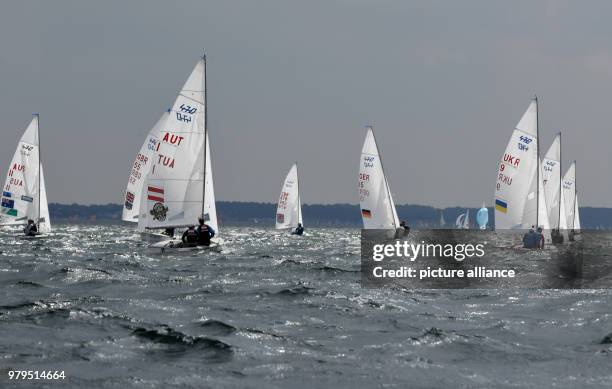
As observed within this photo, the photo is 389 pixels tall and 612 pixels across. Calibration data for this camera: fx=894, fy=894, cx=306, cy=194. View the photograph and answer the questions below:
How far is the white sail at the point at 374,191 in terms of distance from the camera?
4959 cm

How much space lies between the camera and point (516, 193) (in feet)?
136

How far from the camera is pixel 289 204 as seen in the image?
81.8 metres

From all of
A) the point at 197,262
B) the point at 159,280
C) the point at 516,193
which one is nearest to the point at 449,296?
the point at 159,280

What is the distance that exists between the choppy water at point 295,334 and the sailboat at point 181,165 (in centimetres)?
1473

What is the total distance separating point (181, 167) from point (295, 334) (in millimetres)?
23759

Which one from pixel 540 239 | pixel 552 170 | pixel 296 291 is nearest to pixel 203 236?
pixel 296 291

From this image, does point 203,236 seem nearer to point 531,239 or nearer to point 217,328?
point 531,239

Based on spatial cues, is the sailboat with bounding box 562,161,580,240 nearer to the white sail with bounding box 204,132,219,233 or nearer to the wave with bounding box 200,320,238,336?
the white sail with bounding box 204,132,219,233

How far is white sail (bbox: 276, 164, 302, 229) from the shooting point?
80.9 metres

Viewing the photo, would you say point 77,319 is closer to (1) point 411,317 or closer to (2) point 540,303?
(1) point 411,317

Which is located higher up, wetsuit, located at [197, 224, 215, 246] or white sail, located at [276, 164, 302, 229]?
white sail, located at [276, 164, 302, 229]

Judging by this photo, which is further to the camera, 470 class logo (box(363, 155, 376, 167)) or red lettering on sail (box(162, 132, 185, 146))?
470 class logo (box(363, 155, 376, 167))

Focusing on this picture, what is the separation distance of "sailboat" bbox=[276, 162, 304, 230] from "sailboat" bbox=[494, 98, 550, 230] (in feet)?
131

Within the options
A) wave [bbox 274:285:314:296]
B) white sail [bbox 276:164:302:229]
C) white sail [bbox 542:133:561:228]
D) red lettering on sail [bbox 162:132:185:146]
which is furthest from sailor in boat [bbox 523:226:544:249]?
white sail [bbox 276:164:302:229]
